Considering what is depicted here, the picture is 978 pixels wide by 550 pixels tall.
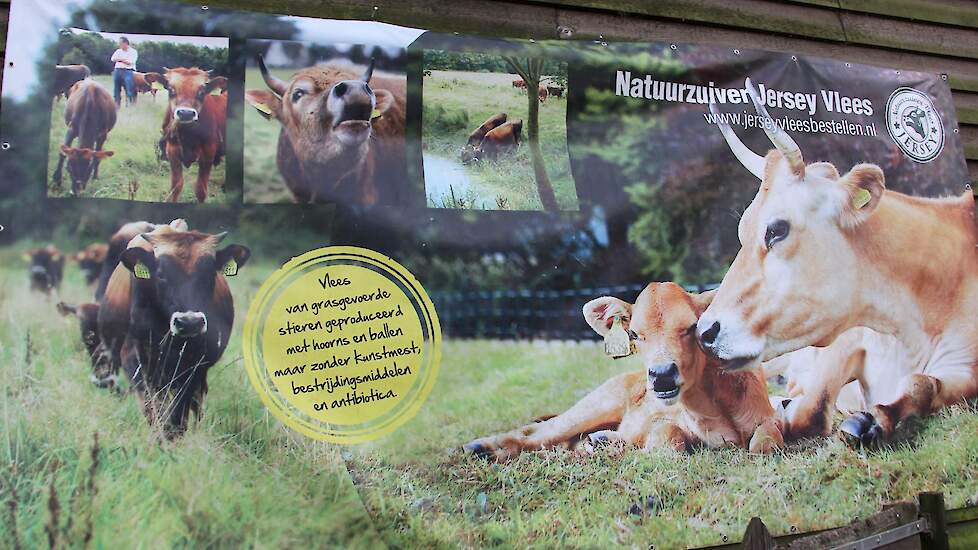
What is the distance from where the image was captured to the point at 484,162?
2545 mm

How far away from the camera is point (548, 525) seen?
2.39 meters

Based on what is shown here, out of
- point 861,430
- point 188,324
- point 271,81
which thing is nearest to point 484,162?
point 271,81

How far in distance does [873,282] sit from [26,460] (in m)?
2.80

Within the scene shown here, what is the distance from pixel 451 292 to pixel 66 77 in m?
1.28

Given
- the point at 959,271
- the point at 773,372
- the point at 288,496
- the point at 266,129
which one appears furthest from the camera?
the point at 959,271

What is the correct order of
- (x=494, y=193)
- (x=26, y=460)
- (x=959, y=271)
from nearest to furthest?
(x=26, y=460)
(x=494, y=193)
(x=959, y=271)

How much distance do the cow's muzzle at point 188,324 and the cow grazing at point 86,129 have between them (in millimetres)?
455

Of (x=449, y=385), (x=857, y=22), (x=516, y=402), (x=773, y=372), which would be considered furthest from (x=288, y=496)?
(x=857, y=22)

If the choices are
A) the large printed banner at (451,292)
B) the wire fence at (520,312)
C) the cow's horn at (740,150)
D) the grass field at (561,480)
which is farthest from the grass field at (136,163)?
the cow's horn at (740,150)

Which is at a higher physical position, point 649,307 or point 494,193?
point 494,193

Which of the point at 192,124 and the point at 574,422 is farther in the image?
the point at 574,422

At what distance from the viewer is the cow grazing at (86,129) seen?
2.22 metres

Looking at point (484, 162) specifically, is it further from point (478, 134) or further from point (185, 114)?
point (185, 114)

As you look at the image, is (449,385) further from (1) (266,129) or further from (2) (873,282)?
(2) (873,282)
